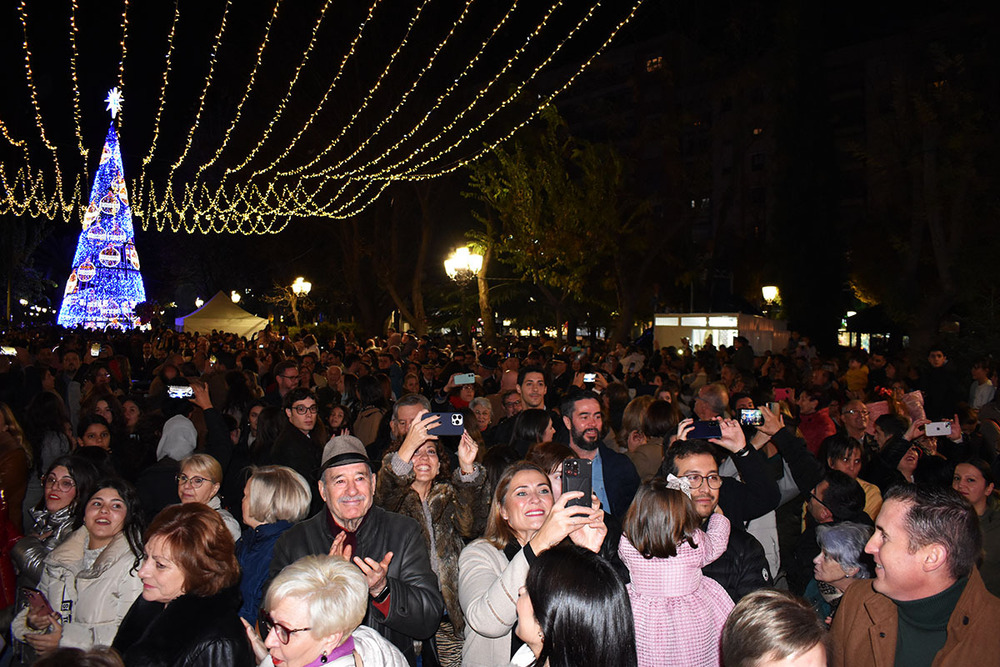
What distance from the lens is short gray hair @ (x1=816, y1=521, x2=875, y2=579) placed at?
3393 millimetres

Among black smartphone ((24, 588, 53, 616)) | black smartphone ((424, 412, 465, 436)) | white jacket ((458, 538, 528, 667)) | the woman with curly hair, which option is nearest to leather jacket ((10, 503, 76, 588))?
black smartphone ((24, 588, 53, 616))

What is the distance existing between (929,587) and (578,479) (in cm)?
124

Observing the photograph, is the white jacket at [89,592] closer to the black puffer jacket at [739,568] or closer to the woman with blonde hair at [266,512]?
the woman with blonde hair at [266,512]

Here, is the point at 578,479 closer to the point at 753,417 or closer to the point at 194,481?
the point at 753,417

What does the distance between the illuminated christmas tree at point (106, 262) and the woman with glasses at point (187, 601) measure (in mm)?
29337

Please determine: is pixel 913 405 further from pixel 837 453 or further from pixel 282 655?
pixel 282 655

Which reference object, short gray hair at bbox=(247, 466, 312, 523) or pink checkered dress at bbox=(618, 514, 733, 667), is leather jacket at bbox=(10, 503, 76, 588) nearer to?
short gray hair at bbox=(247, 466, 312, 523)

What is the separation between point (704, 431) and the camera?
4000 millimetres

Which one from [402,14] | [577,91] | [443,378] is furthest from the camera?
[577,91]

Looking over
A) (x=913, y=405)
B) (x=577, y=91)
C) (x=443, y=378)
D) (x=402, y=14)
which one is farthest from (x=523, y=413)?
(x=577, y=91)

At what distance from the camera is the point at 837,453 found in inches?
191

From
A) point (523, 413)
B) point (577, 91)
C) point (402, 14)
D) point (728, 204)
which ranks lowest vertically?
point (523, 413)

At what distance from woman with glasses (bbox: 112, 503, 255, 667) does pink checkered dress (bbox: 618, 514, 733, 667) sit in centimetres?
145

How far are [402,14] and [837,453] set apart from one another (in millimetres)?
22866
